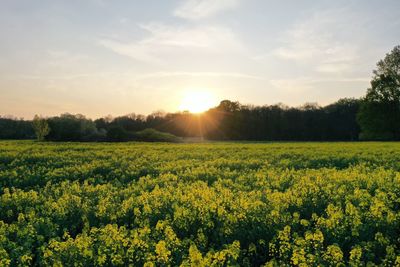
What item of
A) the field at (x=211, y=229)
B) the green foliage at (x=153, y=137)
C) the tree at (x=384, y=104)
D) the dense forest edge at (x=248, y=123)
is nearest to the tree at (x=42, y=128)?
the dense forest edge at (x=248, y=123)

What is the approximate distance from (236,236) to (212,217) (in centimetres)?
104

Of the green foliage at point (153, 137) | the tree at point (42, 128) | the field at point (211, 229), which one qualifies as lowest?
the field at point (211, 229)

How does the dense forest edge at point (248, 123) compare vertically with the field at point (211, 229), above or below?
above

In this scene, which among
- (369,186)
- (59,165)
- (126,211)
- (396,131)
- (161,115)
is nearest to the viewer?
(126,211)

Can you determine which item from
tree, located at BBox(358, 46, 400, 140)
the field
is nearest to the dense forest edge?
tree, located at BBox(358, 46, 400, 140)

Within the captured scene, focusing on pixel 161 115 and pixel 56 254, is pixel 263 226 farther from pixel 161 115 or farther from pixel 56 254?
pixel 161 115

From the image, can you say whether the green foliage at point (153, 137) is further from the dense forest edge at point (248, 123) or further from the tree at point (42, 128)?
the tree at point (42, 128)

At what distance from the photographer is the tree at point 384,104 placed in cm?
6788

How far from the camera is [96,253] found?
233 inches

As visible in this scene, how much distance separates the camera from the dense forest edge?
7044 centimetres

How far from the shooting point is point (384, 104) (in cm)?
6888

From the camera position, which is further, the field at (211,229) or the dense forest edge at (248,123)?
the dense forest edge at (248,123)

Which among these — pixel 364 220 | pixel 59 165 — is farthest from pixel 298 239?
pixel 59 165

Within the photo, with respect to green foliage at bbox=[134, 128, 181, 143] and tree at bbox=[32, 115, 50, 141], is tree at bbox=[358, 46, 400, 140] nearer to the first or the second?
green foliage at bbox=[134, 128, 181, 143]
